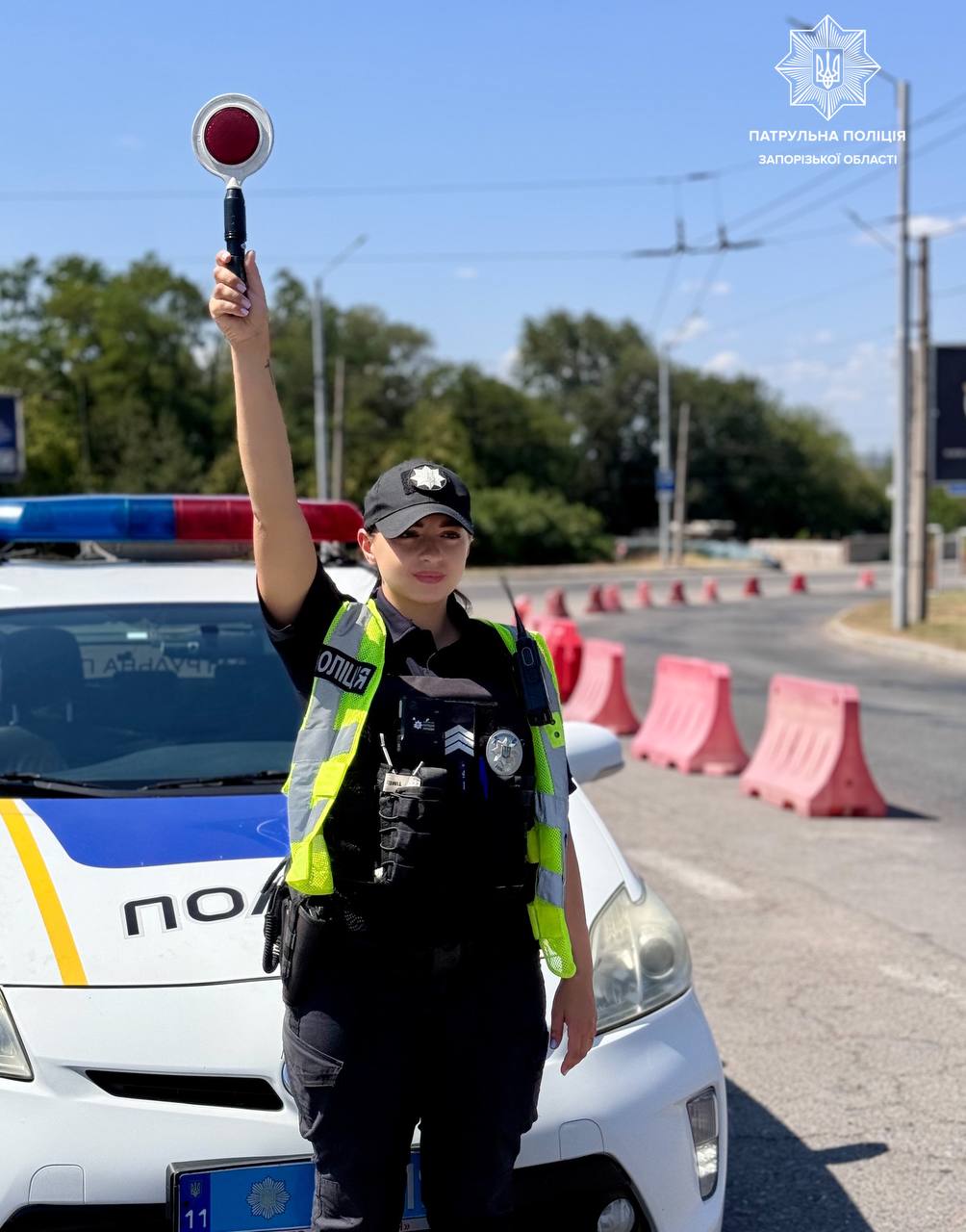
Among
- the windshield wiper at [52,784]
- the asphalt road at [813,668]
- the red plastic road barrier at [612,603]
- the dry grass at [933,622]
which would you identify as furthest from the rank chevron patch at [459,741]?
the red plastic road barrier at [612,603]

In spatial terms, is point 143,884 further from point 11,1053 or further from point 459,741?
point 459,741

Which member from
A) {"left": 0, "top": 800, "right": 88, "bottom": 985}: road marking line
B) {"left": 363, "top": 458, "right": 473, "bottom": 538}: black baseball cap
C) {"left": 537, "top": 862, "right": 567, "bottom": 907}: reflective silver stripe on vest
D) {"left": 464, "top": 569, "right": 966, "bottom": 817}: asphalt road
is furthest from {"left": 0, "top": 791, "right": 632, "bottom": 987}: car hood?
{"left": 464, "top": 569, "right": 966, "bottom": 817}: asphalt road

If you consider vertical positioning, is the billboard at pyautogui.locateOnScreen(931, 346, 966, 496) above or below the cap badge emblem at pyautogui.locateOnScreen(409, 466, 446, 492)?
above

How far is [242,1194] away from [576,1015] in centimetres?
65

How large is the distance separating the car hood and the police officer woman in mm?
445

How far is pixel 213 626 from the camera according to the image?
4.02m

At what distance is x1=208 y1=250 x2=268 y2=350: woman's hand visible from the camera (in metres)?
2.26

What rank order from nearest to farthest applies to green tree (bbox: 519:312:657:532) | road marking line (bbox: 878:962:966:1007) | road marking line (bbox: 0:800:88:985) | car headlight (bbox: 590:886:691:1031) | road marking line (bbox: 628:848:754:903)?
road marking line (bbox: 0:800:88:985), car headlight (bbox: 590:886:691:1031), road marking line (bbox: 878:962:966:1007), road marking line (bbox: 628:848:754:903), green tree (bbox: 519:312:657:532)

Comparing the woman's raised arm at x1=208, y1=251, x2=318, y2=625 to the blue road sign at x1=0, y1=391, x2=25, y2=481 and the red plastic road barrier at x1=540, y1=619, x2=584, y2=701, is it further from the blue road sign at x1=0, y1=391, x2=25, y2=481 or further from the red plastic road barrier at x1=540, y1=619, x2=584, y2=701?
the blue road sign at x1=0, y1=391, x2=25, y2=481

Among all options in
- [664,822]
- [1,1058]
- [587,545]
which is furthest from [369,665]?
[587,545]

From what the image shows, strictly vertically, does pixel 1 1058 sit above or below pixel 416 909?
below

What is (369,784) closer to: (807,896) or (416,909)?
(416,909)

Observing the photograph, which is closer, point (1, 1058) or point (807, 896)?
point (1, 1058)

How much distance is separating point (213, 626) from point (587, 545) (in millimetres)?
63087
